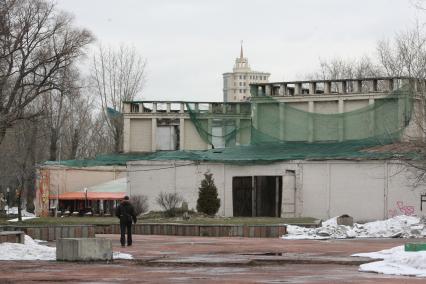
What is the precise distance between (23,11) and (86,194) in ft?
78.0

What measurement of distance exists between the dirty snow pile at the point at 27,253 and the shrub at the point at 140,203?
2845 centimetres

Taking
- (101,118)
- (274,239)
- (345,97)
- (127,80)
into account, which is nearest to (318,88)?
(345,97)

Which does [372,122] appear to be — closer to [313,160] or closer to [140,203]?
[313,160]

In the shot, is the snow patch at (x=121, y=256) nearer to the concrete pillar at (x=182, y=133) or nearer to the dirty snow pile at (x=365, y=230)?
the dirty snow pile at (x=365, y=230)

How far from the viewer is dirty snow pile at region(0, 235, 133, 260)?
78.9ft

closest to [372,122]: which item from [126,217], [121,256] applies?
[126,217]

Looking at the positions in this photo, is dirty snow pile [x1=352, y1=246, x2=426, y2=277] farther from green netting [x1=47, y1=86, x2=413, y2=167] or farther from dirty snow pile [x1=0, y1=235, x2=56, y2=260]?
green netting [x1=47, y1=86, x2=413, y2=167]

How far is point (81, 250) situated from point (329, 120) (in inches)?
1390

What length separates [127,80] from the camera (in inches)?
3610

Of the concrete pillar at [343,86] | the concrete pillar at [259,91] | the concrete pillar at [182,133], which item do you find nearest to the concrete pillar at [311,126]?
the concrete pillar at [343,86]

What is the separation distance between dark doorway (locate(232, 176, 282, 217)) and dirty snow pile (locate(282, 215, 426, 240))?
13255 millimetres

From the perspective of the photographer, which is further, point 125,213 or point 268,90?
point 268,90

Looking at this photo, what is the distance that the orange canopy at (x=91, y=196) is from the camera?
65.1 meters

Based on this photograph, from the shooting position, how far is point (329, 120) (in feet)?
186
